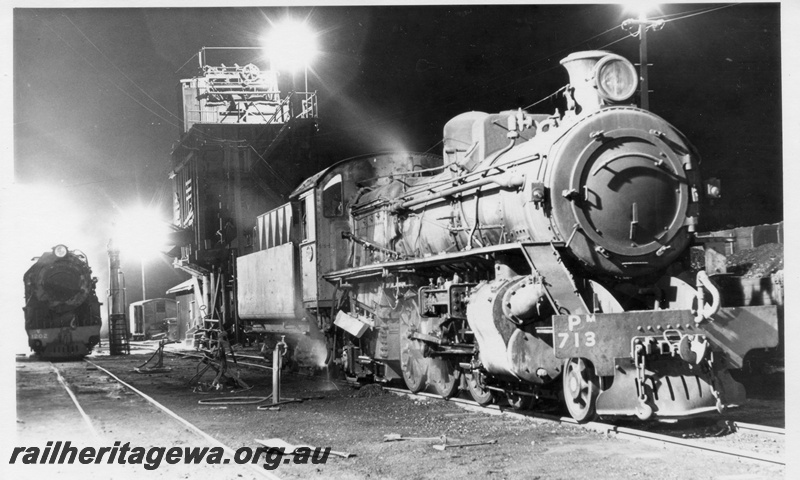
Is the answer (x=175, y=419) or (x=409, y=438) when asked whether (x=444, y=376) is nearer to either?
(x=409, y=438)

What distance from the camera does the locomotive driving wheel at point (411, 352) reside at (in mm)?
11805

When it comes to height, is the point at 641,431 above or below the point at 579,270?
below

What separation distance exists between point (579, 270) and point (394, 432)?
2764 mm

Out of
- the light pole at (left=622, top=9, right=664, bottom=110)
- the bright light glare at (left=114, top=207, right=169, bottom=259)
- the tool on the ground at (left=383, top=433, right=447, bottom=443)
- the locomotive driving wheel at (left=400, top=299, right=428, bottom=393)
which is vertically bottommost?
the tool on the ground at (left=383, top=433, right=447, bottom=443)

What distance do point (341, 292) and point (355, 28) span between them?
16.8 feet

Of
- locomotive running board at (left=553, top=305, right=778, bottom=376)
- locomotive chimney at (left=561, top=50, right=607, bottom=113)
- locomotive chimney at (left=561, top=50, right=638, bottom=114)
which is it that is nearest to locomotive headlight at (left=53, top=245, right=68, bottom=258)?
locomotive chimney at (left=561, top=50, right=607, bottom=113)

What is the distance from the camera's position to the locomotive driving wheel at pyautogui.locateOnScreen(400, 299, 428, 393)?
1180cm

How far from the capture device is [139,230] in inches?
1099

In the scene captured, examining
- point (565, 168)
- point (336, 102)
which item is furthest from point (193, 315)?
point (565, 168)

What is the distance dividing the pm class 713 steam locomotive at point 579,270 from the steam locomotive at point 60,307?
1540cm

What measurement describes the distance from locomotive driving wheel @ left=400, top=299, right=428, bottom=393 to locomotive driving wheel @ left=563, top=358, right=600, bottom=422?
→ 3356 mm

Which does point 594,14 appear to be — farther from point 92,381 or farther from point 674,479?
point 92,381

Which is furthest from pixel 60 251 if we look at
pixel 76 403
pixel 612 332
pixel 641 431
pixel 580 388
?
pixel 641 431

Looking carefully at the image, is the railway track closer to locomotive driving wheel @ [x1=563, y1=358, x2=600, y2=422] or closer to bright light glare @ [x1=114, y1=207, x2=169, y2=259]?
locomotive driving wheel @ [x1=563, y1=358, x2=600, y2=422]
